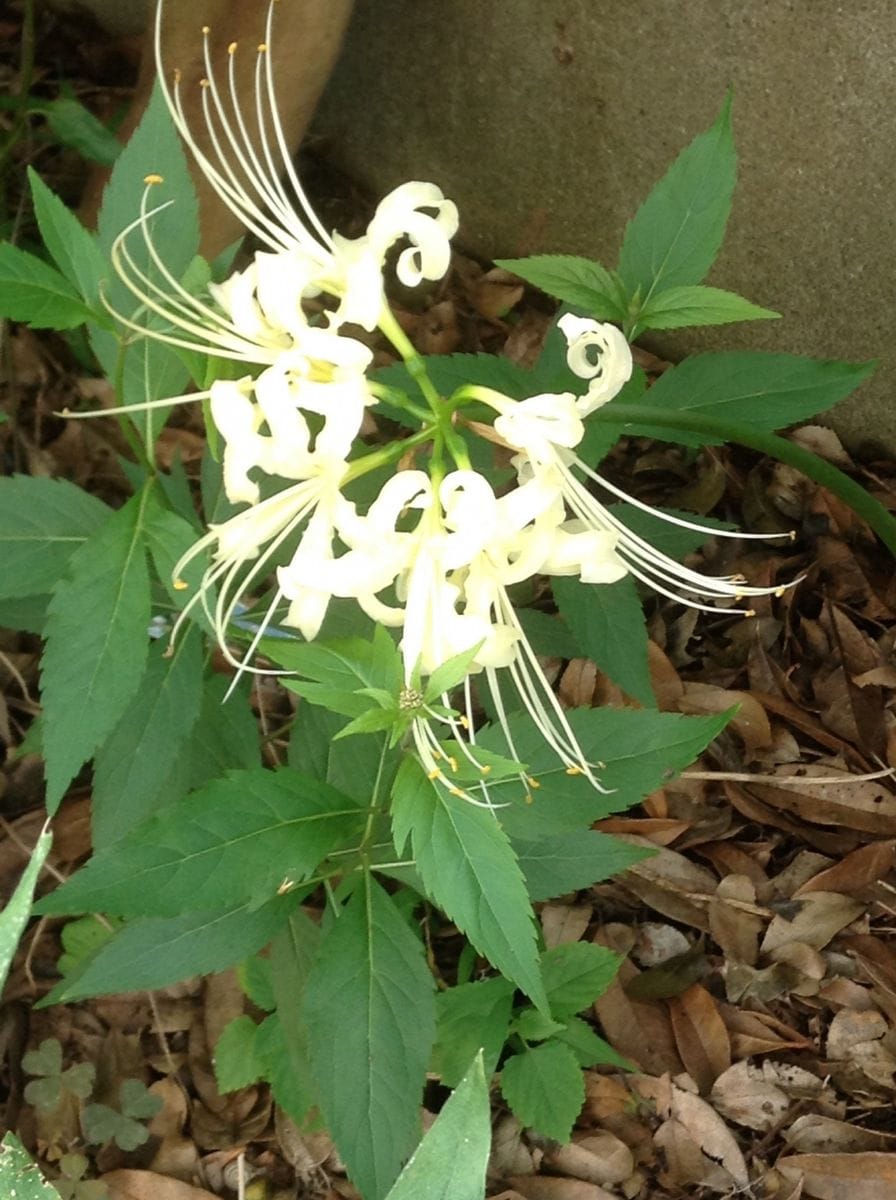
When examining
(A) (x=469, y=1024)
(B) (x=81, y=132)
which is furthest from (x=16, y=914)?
(B) (x=81, y=132)

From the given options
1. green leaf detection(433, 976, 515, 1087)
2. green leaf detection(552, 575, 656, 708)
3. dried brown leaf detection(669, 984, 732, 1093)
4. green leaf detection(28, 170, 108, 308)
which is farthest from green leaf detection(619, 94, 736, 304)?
dried brown leaf detection(669, 984, 732, 1093)

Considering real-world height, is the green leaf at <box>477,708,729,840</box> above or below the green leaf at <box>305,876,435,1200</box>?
above

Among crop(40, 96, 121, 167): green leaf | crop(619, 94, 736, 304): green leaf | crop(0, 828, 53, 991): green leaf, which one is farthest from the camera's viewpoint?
crop(40, 96, 121, 167): green leaf

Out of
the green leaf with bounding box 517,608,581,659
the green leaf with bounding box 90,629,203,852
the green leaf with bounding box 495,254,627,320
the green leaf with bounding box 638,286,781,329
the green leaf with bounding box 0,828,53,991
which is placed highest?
the green leaf with bounding box 638,286,781,329

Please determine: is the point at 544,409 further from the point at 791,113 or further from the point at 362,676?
the point at 791,113

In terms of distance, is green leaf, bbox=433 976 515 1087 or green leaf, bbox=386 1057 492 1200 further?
green leaf, bbox=433 976 515 1087

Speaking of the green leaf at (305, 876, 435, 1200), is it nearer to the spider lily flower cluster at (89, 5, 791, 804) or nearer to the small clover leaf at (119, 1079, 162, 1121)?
the spider lily flower cluster at (89, 5, 791, 804)

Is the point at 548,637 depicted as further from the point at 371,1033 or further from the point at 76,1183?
the point at 76,1183

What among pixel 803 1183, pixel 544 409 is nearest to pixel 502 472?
pixel 544 409
